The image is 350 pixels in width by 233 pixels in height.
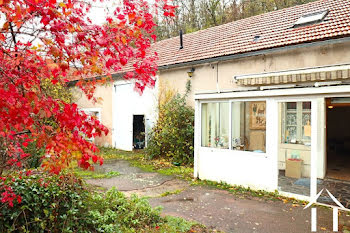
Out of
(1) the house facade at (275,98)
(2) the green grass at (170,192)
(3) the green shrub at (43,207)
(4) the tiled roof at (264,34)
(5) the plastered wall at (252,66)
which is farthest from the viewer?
(4) the tiled roof at (264,34)

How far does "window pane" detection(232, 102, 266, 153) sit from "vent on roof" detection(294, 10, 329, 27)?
4.62 metres

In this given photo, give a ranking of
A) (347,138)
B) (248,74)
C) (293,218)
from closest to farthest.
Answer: (293,218), (248,74), (347,138)

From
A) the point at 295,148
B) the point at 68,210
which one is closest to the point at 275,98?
the point at 295,148

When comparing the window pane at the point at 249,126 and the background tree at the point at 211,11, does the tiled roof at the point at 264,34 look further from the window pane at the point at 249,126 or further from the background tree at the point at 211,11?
the background tree at the point at 211,11

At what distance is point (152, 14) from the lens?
14.4 feet

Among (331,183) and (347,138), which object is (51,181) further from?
(347,138)

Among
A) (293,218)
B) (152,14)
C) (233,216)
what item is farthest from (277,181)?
(152,14)

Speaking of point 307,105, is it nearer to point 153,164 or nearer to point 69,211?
point 69,211

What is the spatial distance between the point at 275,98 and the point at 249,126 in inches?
45.1

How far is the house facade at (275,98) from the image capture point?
6.98 meters

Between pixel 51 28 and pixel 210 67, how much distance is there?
879cm

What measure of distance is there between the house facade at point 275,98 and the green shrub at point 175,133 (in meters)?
0.76

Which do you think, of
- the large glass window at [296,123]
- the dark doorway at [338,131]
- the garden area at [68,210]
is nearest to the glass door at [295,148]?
the large glass window at [296,123]

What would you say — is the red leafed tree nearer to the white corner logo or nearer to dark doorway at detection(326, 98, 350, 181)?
the white corner logo
